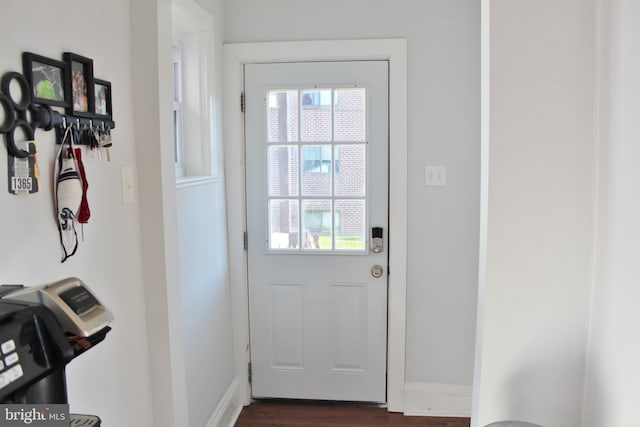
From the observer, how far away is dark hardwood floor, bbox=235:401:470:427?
268 cm

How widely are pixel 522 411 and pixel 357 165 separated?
4.89 ft

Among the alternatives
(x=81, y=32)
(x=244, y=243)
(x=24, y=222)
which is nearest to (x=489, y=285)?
(x=24, y=222)

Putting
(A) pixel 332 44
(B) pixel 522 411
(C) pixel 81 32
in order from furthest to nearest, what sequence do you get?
(A) pixel 332 44 → (B) pixel 522 411 → (C) pixel 81 32

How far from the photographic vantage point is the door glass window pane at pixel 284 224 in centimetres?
274

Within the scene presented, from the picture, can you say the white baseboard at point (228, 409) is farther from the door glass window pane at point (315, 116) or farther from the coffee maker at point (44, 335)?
the coffee maker at point (44, 335)

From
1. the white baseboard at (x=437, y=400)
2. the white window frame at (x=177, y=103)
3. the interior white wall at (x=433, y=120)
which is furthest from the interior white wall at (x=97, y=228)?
the white baseboard at (x=437, y=400)

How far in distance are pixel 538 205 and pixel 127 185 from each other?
125cm

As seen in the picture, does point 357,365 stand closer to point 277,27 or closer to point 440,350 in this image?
point 440,350

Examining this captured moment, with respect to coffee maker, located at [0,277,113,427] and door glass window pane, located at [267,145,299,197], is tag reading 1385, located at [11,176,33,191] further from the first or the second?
door glass window pane, located at [267,145,299,197]

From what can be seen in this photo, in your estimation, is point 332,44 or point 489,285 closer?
point 489,285

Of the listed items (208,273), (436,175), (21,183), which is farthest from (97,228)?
(436,175)

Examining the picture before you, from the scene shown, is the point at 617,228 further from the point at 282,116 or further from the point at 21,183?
the point at 282,116

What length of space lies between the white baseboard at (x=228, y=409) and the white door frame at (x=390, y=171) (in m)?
0.06

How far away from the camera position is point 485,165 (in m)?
1.47
